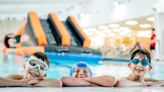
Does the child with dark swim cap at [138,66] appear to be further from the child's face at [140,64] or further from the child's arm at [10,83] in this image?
the child's arm at [10,83]

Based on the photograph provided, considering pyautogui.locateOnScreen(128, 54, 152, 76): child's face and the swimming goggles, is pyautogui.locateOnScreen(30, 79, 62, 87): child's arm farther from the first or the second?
pyautogui.locateOnScreen(128, 54, 152, 76): child's face

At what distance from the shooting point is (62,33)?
12.9m

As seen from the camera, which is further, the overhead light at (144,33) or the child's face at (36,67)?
the overhead light at (144,33)

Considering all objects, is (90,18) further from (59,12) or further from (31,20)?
(31,20)

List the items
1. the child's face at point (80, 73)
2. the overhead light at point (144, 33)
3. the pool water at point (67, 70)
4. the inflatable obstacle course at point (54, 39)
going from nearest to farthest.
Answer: the child's face at point (80, 73) < the pool water at point (67, 70) < the inflatable obstacle course at point (54, 39) < the overhead light at point (144, 33)

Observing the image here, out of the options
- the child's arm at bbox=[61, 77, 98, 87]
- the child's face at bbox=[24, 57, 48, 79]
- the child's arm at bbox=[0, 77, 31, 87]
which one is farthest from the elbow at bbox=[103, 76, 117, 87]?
the child's arm at bbox=[0, 77, 31, 87]

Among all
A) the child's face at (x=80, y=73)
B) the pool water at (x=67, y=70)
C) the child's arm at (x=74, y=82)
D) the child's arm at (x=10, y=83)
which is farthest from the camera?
the pool water at (x=67, y=70)

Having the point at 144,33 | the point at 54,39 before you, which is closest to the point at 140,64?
the point at 54,39

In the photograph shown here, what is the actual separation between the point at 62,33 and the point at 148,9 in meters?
4.38

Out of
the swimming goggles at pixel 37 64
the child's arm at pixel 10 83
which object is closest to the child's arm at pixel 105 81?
the swimming goggles at pixel 37 64

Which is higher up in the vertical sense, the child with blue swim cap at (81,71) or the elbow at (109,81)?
the child with blue swim cap at (81,71)

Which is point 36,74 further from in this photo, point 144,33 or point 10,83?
point 144,33

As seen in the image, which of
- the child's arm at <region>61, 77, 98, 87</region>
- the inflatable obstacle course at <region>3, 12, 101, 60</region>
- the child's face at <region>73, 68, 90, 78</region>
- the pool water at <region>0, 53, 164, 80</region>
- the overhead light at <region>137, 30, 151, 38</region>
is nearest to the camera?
the child's arm at <region>61, 77, 98, 87</region>

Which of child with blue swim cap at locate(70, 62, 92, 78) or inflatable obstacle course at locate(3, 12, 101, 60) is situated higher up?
inflatable obstacle course at locate(3, 12, 101, 60)
